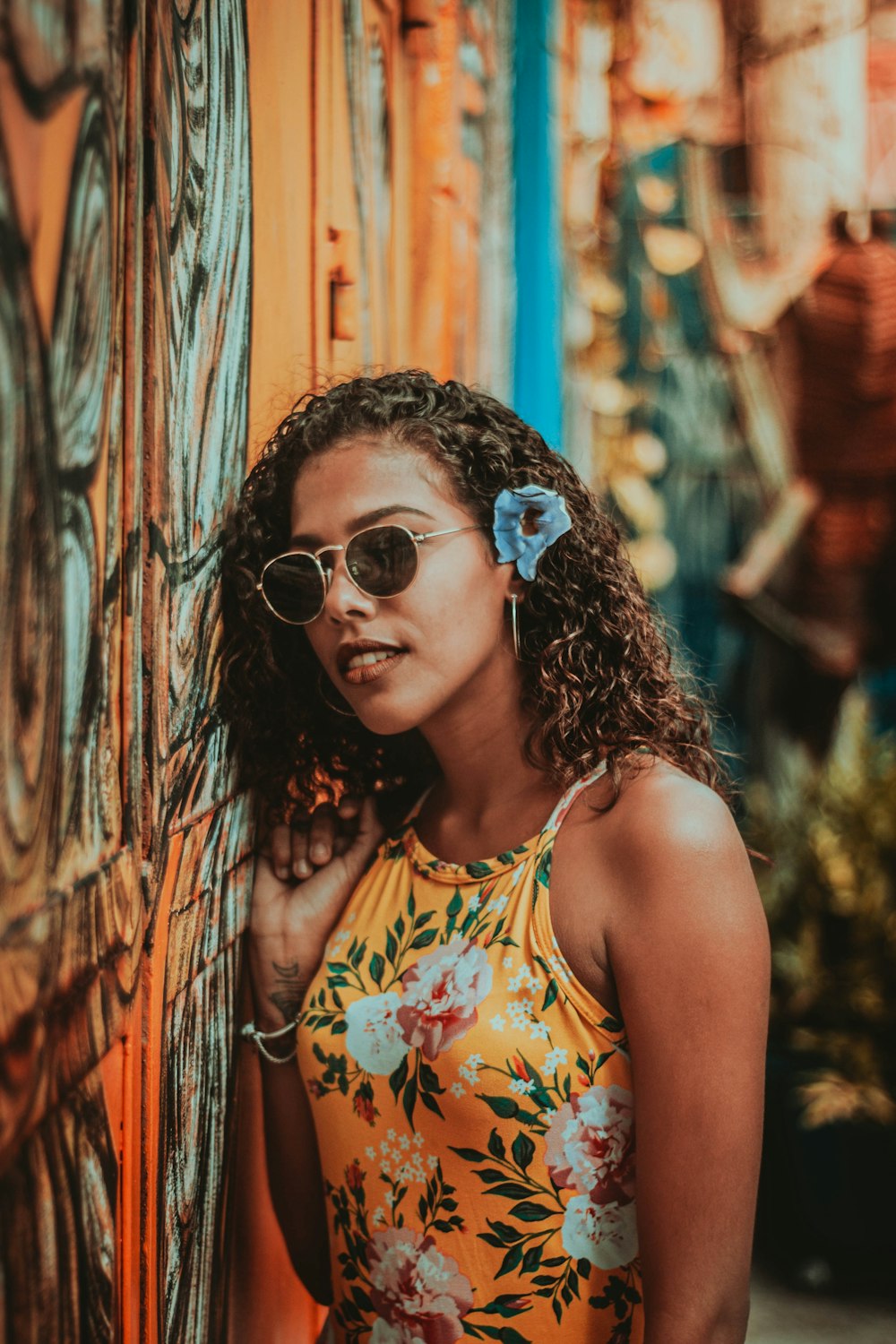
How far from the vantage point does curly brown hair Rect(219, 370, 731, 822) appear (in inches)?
64.8

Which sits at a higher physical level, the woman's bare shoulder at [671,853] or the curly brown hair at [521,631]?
the curly brown hair at [521,631]

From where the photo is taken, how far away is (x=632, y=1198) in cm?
152

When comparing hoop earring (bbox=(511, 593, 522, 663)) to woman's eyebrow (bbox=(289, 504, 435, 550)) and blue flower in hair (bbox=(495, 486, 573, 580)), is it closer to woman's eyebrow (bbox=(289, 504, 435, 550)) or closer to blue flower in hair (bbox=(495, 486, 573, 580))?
blue flower in hair (bbox=(495, 486, 573, 580))

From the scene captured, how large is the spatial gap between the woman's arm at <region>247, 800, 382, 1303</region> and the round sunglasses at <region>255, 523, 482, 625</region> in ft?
1.32

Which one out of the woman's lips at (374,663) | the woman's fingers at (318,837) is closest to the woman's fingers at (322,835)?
the woman's fingers at (318,837)

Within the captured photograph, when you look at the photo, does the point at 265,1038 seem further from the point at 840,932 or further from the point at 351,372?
the point at 840,932

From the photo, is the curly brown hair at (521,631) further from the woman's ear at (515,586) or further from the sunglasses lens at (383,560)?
the sunglasses lens at (383,560)

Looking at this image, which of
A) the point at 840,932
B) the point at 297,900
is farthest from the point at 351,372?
the point at 840,932

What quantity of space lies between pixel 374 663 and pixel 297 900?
44 cm

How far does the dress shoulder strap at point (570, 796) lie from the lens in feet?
5.24

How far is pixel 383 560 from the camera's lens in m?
1.55

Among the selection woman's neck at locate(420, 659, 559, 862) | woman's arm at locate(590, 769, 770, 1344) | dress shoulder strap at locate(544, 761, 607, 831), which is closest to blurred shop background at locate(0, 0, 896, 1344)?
woman's neck at locate(420, 659, 559, 862)

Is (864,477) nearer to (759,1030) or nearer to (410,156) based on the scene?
(410,156)

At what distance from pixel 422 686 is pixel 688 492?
12.6 feet
